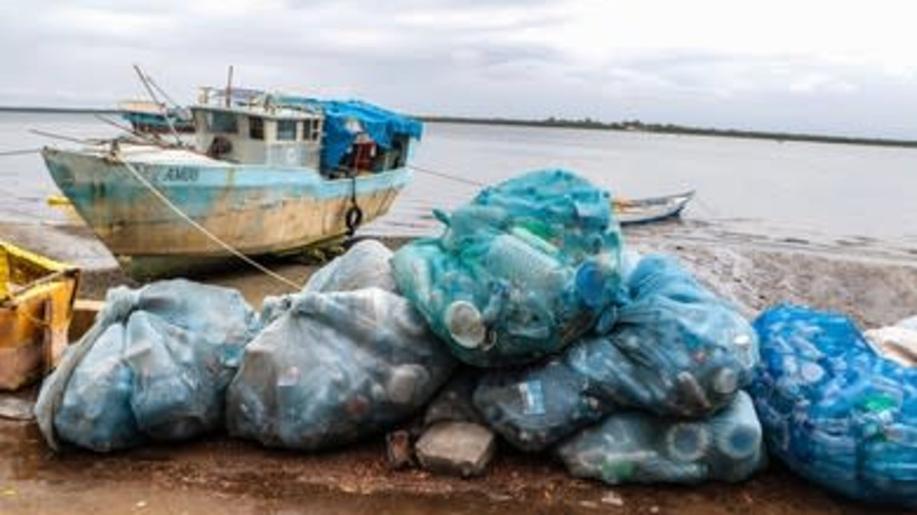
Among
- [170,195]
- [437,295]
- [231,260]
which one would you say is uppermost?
[437,295]

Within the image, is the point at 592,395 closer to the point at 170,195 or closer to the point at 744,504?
the point at 744,504

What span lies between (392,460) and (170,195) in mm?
7899

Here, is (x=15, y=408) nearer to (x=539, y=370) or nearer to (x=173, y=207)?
(x=539, y=370)

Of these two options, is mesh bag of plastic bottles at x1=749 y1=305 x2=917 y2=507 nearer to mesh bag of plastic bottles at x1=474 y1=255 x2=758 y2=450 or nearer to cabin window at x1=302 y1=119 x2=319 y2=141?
mesh bag of plastic bottles at x1=474 y1=255 x2=758 y2=450

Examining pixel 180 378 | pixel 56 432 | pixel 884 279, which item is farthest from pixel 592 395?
pixel 884 279

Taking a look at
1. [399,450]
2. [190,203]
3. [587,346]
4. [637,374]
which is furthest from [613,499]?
[190,203]

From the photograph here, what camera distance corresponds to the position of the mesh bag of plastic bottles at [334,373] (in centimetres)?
403

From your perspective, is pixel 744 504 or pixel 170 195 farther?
pixel 170 195

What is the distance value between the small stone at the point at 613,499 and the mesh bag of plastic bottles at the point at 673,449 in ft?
0.23

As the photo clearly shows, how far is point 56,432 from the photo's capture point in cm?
406

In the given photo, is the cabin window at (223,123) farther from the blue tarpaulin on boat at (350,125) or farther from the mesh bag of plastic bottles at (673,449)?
the mesh bag of plastic bottles at (673,449)

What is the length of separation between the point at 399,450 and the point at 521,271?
3.04 feet

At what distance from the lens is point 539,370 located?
405 centimetres

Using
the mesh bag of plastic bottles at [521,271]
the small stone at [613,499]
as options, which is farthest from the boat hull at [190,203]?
the small stone at [613,499]
